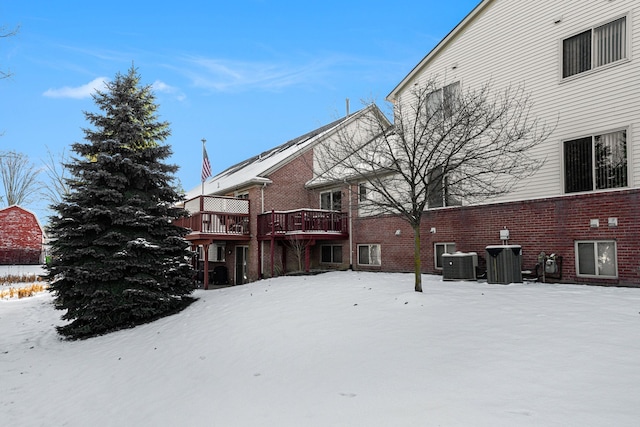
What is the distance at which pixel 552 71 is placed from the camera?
35.8 ft

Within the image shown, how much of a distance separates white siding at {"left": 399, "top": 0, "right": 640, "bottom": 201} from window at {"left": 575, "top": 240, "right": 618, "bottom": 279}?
151cm

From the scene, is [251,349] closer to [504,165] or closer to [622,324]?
[622,324]

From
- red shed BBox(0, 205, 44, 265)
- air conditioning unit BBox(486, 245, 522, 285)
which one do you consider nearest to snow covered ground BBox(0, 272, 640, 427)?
air conditioning unit BBox(486, 245, 522, 285)

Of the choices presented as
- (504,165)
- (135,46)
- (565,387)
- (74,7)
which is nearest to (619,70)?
(504,165)

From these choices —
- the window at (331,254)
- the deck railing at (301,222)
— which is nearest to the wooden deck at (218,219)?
the deck railing at (301,222)

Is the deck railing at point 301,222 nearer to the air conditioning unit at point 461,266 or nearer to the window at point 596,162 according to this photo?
the air conditioning unit at point 461,266

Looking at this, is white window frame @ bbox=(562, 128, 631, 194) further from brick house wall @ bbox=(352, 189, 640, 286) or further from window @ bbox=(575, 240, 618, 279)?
window @ bbox=(575, 240, 618, 279)

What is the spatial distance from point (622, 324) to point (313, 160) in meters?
16.3

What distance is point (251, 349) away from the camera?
713 cm

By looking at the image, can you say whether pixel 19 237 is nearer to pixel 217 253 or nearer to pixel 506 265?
pixel 217 253

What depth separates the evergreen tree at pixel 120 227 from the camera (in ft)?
37.7

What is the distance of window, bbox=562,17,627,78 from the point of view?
31.8 feet

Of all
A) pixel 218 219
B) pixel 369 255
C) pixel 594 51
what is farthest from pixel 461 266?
pixel 218 219

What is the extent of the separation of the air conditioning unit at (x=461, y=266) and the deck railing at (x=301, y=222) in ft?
21.8
